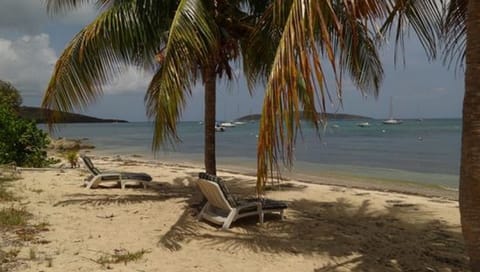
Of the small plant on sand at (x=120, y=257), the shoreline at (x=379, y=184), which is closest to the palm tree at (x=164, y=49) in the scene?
the small plant on sand at (x=120, y=257)

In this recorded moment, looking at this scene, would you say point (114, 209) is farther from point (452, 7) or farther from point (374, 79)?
point (452, 7)

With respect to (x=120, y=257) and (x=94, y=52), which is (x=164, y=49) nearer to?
(x=94, y=52)

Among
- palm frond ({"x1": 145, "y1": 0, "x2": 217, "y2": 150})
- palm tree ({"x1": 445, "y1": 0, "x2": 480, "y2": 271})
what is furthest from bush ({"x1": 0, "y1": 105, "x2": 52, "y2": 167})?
palm tree ({"x1": 445, "y1": 0, "x2": 480, "y2": 271})

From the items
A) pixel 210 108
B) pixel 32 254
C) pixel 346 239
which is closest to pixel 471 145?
pixel 346 239

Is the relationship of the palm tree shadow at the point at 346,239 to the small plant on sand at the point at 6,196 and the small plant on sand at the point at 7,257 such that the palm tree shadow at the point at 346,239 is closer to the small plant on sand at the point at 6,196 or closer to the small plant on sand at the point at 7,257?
the small plant on sand at the point at 7,257

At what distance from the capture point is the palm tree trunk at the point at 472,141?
3348mm

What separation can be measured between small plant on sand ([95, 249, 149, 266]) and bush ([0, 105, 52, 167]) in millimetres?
9305

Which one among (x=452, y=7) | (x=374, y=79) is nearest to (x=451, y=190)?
(x=374, y=79)

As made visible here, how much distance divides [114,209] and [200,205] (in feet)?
4.37

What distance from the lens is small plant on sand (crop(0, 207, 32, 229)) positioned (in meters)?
5.92

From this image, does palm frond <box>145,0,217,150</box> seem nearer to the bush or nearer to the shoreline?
the shoreline

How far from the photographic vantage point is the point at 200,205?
7.58 metres

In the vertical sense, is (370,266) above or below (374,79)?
below

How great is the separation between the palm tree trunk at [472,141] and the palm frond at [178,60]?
121 inches
